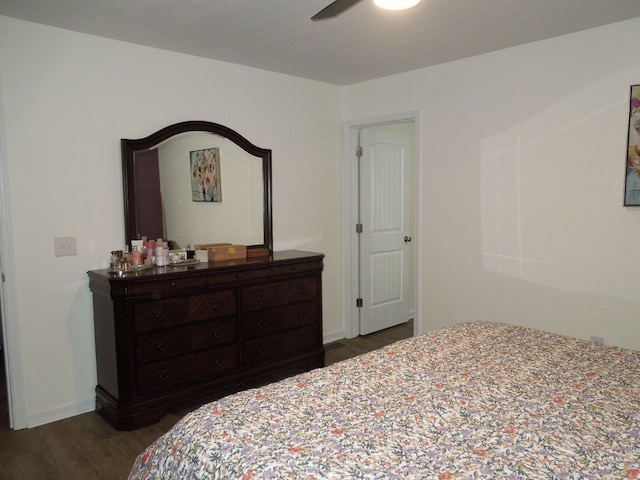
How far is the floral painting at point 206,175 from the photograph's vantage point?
140 inches

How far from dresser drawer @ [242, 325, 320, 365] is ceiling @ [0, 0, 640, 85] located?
209cm

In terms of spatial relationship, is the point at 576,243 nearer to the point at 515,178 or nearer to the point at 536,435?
the point at 515,178

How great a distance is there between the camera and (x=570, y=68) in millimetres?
3152

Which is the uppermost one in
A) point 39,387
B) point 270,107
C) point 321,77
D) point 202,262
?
point 321,77

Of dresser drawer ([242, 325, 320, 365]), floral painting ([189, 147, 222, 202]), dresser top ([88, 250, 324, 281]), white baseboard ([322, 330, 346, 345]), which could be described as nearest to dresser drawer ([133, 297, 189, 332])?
dresser top ([88, 250, 324, 281])

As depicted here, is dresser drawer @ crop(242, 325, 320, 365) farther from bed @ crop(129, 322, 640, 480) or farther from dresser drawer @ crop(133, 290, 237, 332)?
bed @ crop(129, 322, 640, 480)

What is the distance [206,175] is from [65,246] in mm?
1092

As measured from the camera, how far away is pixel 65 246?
3.01 meters

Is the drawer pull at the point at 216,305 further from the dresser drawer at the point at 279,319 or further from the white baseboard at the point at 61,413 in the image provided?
the white baseboard at the point at 61,413

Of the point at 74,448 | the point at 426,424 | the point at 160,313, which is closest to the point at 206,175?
the point at 160,313

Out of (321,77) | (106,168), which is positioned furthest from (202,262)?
(321,77)

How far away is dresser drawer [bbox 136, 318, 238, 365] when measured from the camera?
291 centimetres

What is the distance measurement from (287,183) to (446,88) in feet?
5.04

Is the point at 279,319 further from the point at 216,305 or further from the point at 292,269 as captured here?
the point at 216,305
